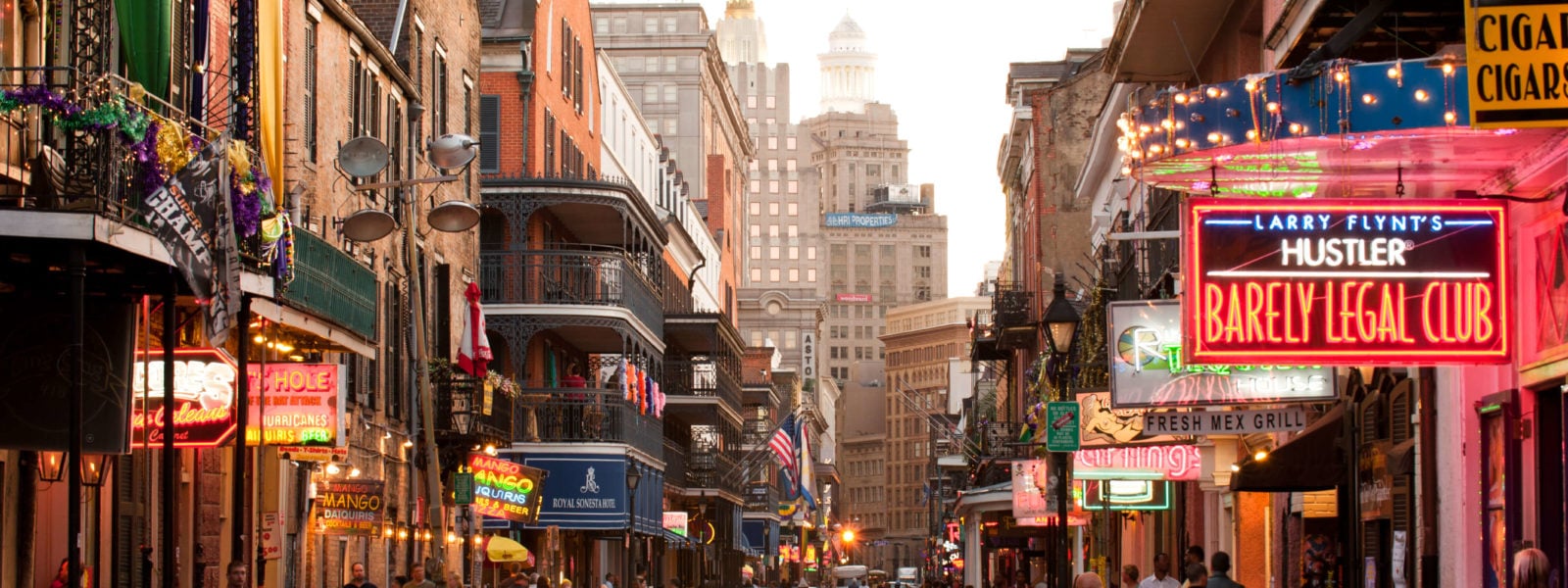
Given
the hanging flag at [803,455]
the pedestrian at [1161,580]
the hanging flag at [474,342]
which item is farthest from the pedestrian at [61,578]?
the hanging flag at [803,455]

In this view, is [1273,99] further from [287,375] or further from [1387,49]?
[287,375]

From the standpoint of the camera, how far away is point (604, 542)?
5069 cm

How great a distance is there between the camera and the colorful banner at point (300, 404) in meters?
19.7

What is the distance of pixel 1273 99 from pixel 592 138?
3984 cm

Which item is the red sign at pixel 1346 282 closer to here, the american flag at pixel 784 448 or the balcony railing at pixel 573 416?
the balcony railing at pixel 573 416

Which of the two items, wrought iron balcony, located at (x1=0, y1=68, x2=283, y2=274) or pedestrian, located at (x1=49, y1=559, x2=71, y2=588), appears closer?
wrought iron balcony, located at (x1=0, y1=68, x2=283, y2=274)

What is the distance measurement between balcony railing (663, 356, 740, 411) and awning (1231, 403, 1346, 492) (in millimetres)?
41570

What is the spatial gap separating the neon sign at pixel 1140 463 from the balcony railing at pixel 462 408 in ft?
30.9

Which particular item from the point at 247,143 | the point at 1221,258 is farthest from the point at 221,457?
the point at 1221,258

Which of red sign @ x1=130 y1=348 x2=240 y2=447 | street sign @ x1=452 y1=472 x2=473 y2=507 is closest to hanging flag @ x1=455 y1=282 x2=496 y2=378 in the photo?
street sign @ x1=452 y1=472 x2=473 y2=507

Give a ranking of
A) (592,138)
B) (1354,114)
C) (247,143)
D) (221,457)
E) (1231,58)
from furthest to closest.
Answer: (592,138)
(1231,58)
(221,457)
(247,143)
(1354,114)

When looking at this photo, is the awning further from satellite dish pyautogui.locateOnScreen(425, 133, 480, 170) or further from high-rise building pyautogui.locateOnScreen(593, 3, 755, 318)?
high-rise building pyautogui.locateOnScreen(593, 3, 755, 318)

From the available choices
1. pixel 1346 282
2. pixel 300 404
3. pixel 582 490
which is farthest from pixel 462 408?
pixel 1346 282

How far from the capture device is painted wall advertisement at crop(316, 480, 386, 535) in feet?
74.9
